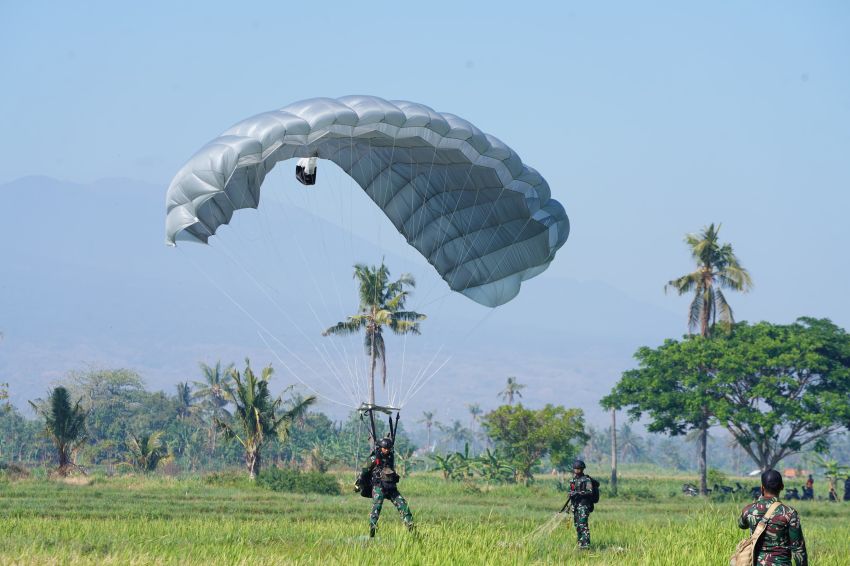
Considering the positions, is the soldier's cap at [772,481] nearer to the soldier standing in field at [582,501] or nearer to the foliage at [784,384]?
the soldier standing in field at [582,501]

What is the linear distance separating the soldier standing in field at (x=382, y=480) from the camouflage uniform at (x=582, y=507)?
263 centimetres

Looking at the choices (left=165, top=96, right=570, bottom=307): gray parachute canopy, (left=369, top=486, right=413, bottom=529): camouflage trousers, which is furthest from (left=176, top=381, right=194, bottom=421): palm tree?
(left=369, top=486, right=413, bottom=529): camouflage trousers

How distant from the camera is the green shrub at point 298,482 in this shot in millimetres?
41344

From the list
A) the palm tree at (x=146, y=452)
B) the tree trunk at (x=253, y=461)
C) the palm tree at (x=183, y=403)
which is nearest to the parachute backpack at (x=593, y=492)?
the tree trunk at (x=253, y=461)

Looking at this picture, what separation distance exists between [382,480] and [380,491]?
0.63 ft

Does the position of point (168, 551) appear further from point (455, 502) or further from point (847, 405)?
point (847, 405)

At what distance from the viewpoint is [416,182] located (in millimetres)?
23500

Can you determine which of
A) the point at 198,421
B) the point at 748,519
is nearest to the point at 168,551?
the point at 748,519

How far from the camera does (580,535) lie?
58.4ft

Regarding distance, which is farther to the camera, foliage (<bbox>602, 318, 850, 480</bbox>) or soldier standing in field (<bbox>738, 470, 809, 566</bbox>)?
foliage (<bbox>602, 318, 850, 480</bbox>)

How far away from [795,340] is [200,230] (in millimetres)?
39337

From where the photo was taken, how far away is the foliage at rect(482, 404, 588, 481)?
203 ft

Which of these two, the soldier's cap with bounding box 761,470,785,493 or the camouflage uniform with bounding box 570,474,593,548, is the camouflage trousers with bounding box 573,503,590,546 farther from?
the soldier's cap with bounding box 761,470,785,493

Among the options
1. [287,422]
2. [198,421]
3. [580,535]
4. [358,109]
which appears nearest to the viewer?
[580,535]
